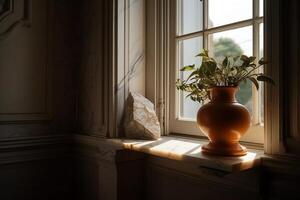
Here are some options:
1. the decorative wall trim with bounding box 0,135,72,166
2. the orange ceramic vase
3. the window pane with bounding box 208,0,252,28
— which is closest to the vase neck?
the orange ceramic vase

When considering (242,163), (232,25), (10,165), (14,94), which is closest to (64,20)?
(14,94)

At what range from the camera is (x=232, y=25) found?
107cm

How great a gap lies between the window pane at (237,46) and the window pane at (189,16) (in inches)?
4.4

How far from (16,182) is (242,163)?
1096 mm

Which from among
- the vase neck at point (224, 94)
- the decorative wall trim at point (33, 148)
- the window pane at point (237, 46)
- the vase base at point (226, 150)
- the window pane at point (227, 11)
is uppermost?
the window pane at point (227, 11)

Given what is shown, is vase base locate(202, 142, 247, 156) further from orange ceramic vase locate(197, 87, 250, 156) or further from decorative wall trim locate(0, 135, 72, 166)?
decorative wall trim locate(0, 135, 72, 166)

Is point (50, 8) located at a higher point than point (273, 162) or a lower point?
higher

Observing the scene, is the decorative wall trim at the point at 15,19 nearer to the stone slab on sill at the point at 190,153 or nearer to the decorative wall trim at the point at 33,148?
the decorative wall trim at the point at 33,148

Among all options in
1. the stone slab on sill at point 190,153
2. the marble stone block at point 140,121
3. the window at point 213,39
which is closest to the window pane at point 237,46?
the window at point 213,39

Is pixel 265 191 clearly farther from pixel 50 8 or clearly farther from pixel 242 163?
pixel 50 8

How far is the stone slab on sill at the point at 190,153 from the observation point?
30.2 inches

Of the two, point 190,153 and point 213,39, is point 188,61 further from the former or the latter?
point 190,153

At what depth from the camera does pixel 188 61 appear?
126cm

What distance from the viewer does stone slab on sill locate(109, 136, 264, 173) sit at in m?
0.77
